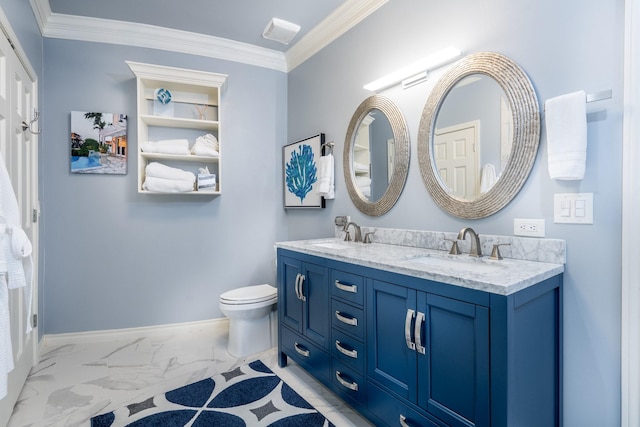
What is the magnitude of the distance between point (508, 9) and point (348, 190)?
56.9 inches

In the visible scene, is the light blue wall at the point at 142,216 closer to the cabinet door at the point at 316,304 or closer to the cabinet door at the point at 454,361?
the cabinet door at the point at 316,304

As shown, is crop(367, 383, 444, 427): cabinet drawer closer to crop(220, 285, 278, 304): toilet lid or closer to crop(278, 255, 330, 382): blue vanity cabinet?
crop(278, 255, 330, 382): blue vanity cabinet

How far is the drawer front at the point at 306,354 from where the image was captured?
1.86m

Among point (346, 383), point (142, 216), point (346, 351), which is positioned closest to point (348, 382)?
point (346, 383)

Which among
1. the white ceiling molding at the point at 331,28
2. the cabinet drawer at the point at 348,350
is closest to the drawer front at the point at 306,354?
the cabinet drawer at the point at 348,350

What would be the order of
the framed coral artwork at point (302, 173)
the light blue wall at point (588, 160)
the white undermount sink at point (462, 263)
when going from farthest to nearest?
the framed coral artwork at point (302, 173) < the white undermount sink at point (462, 263) < the light blue wall at point (588, 160)

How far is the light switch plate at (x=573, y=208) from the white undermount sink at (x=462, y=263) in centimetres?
32

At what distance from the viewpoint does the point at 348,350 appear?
1674 mm

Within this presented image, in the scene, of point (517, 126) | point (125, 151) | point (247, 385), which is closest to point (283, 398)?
point (247, 385)

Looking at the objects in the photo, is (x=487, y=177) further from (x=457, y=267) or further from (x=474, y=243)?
(x=457, y=267)

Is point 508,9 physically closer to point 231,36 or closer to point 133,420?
point 231,36

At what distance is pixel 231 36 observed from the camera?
2.92 meters

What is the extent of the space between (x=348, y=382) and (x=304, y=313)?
1.63 ft

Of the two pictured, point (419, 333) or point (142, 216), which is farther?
point (142, 216)
